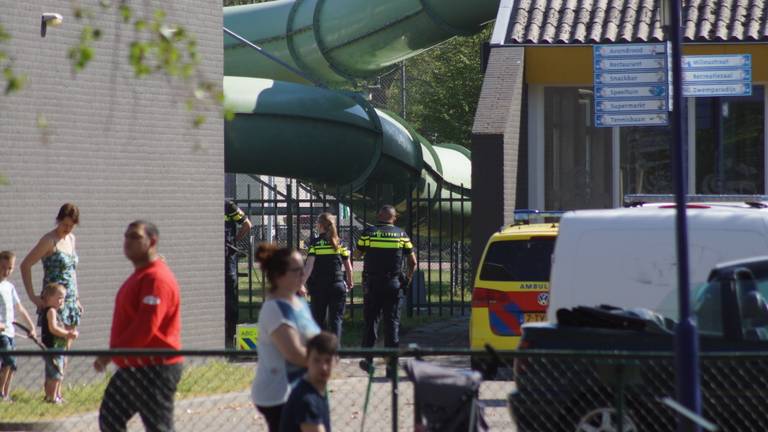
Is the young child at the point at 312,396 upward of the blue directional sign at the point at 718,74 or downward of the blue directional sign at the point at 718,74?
downward

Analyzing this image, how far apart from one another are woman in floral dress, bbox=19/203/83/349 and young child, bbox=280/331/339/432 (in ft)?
17.1

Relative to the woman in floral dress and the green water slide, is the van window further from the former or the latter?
the green water slide

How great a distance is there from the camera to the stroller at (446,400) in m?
7.08

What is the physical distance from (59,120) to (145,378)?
5891 mm

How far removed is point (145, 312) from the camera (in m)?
7.79

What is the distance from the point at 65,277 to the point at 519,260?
4.51 meters

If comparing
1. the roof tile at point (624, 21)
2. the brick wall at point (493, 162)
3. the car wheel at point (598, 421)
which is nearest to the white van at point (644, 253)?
the car wheel at point (598, 421)

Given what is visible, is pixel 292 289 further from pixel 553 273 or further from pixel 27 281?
pixel 27 281

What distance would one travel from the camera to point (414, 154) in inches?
822

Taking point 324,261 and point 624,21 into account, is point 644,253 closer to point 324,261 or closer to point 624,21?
point 324,261

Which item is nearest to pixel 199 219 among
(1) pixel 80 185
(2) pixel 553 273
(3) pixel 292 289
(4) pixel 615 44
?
(1) pixel 80 185

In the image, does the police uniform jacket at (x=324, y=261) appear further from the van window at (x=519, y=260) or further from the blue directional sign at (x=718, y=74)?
the blue directional sign at (x=718, y=74)

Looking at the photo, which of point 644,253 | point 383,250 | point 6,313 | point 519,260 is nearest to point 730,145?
point 383,250

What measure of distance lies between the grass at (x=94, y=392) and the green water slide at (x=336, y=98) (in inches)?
211
